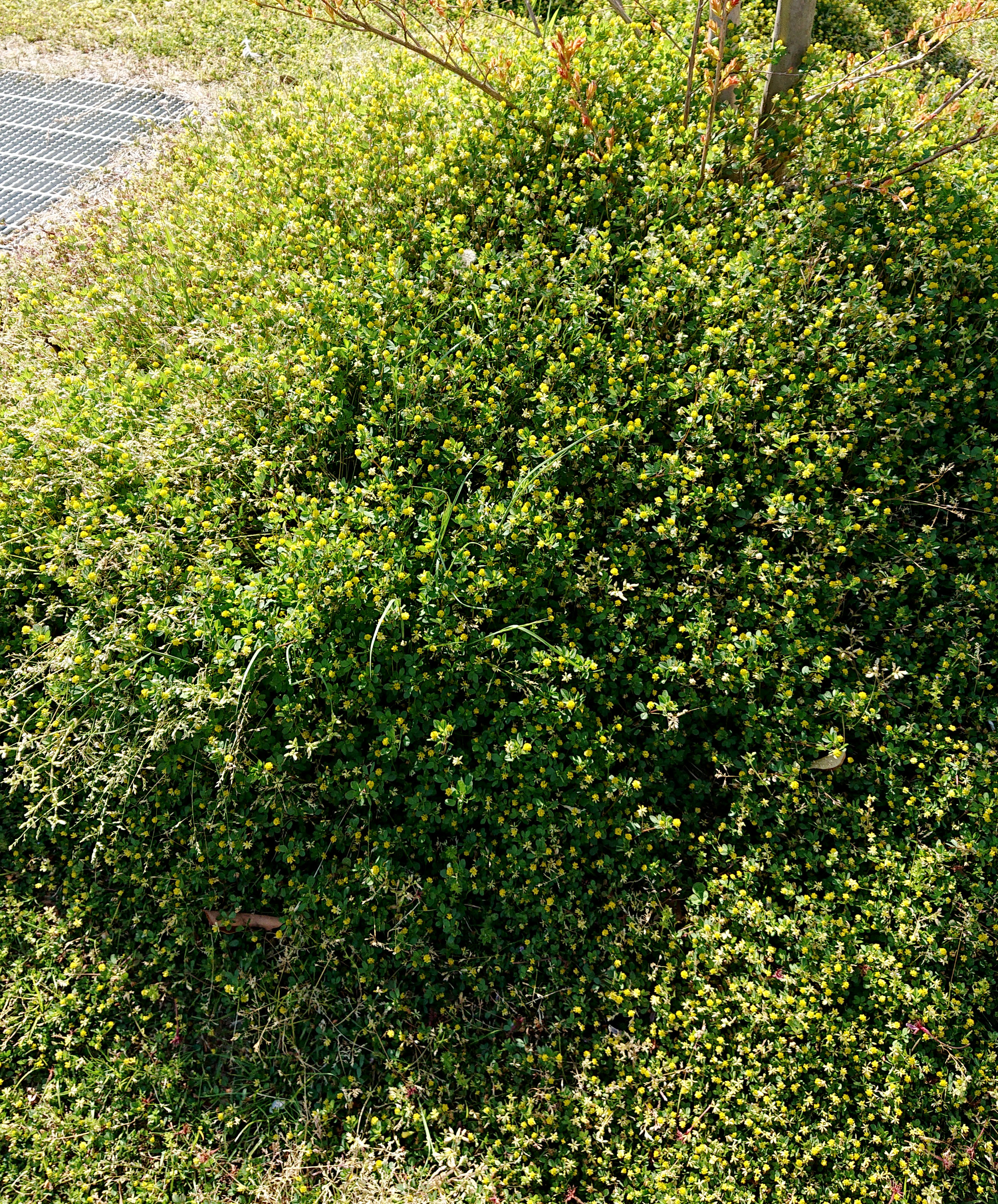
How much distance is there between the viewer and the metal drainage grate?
5.80 metres

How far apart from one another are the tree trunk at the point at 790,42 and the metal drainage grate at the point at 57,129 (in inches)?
194

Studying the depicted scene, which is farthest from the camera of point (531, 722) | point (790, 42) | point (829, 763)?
point (790, 42)

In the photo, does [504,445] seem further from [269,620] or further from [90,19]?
[90,19]

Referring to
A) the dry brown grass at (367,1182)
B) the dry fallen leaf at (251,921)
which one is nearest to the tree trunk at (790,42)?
A: the dry fallen leaf at (251,921)

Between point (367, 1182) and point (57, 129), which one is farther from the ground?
point (57, 129)

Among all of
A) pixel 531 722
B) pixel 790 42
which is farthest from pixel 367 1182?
pixel 790 42

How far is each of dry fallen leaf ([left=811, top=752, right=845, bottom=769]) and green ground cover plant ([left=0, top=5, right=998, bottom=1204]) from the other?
0.04m

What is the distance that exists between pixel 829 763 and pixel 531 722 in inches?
48.3

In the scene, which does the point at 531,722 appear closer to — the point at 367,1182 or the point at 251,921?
the point at 251,921

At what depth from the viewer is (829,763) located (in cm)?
308

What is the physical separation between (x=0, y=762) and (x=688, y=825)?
2.94 metres

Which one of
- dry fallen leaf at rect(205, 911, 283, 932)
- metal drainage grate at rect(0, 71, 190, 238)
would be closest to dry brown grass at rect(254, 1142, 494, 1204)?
dry fallen leaf at rect(205, 911, 283, 932)

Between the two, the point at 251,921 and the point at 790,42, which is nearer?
→ the point at 251,921

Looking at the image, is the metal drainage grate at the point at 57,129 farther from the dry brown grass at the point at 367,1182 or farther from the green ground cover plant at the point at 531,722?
the dry brown grass at the point at 367,1182
